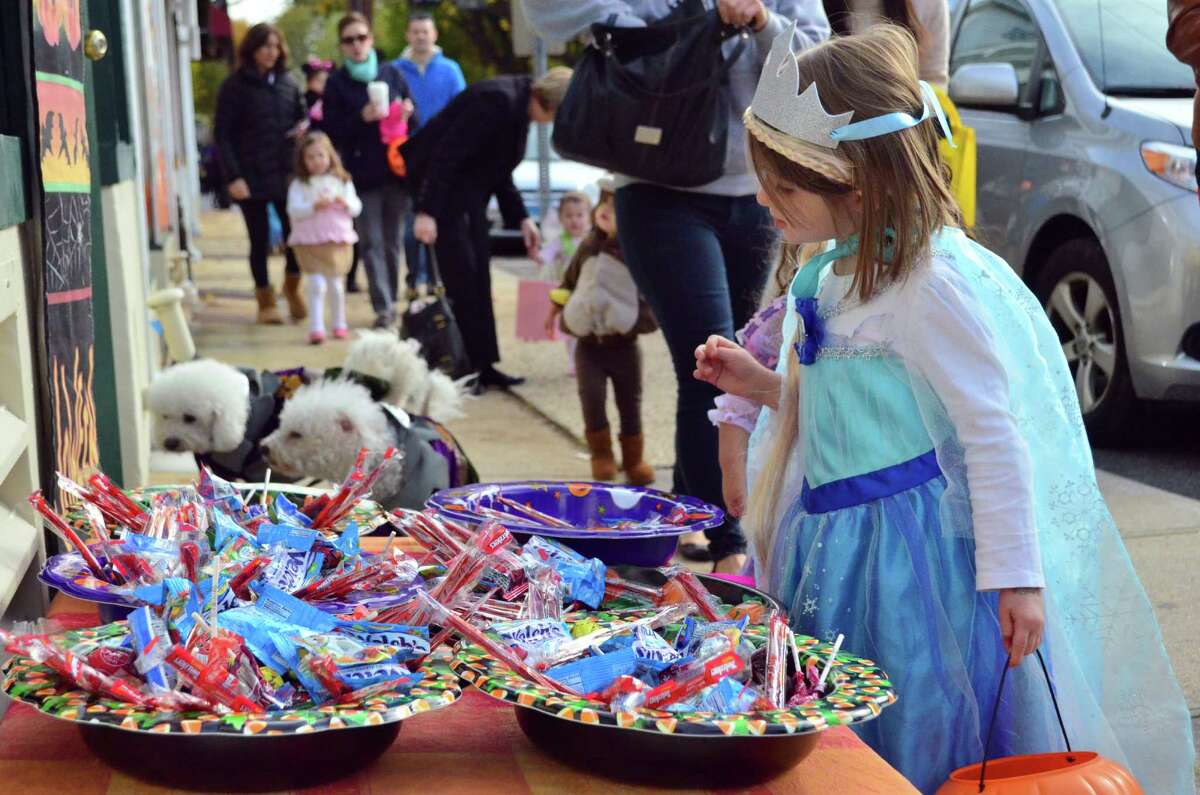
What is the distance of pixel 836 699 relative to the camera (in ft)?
5.50

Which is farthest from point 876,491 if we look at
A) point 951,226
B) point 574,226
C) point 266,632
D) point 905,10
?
point 574,226

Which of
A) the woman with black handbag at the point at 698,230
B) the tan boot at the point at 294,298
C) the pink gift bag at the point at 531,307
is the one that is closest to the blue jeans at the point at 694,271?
the woman with black handbag at the point at 698,230

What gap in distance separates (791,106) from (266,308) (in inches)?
377

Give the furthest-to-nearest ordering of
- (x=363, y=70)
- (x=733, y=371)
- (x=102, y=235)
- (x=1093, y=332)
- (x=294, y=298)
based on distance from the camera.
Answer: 1. (x=294, y=298)
2. (x=363, y=70)
3. (x=1093, y=332)
4. (x=102, y=235)
5. (x=733, y=371)

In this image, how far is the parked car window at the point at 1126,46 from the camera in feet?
20.7

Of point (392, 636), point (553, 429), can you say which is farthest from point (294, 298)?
→ point (392, 636)

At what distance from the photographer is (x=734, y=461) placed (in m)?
2.83

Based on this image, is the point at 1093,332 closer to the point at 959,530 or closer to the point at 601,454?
the point at 601,454

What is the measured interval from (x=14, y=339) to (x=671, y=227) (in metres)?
1.99

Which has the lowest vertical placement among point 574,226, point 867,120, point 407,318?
point 407,318

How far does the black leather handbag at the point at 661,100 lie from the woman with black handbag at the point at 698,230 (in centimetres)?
2

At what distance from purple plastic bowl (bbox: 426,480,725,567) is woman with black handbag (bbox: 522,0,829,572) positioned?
4.66ft

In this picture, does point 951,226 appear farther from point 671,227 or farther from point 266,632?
point 671,227

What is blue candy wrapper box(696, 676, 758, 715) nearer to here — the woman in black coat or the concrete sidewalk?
the concrete sidewalk
